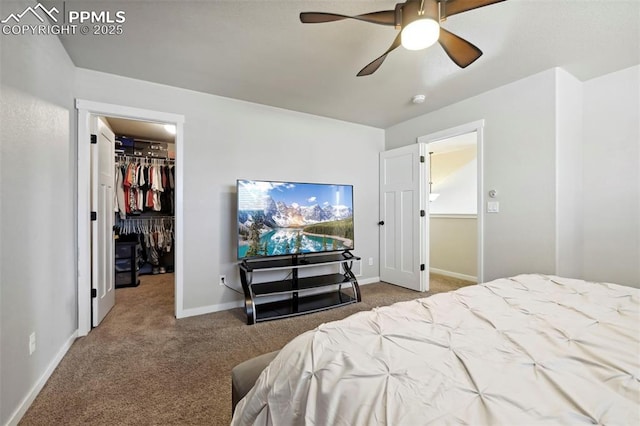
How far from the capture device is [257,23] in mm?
1896

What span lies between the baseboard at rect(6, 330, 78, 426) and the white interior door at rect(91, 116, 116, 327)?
54cm

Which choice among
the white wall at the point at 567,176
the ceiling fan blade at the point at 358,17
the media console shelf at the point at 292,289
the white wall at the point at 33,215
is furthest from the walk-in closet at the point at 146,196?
the white wall at the point at 567,176

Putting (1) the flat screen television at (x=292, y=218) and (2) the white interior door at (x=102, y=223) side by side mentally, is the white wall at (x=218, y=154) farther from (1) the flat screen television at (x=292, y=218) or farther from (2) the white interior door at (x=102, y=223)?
(2) the white interior door at (x=102, y=223)

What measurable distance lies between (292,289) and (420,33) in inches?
97.0

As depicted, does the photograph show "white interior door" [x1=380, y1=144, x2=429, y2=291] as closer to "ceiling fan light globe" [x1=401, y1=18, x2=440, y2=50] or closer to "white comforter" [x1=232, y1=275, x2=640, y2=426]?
"ceiling fan light globe" [x1=401, y1=18, x2=440, y2=50]

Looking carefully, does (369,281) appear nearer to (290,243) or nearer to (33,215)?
(290,243)

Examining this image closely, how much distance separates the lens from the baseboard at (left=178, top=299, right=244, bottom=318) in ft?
9.46

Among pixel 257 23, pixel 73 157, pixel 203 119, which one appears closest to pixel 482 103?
pixel 257 23

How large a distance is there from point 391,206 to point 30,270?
373cm

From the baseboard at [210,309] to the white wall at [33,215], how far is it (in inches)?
35.1

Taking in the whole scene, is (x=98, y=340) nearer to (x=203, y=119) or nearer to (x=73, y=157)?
(x=73, y=157)

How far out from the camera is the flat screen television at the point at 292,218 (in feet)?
9.49

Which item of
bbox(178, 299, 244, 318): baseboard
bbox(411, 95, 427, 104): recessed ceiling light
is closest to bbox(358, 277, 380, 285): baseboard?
bbox(178, 299, 244, 318): baseboard

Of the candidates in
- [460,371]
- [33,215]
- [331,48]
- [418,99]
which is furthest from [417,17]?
[33,215]
